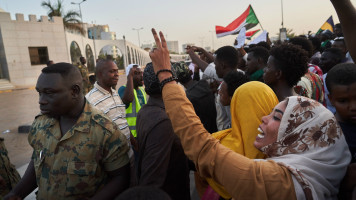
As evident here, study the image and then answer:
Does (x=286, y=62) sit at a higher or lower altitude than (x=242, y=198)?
higher

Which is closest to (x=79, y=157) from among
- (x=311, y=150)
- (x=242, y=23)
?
(x=311, y=150)

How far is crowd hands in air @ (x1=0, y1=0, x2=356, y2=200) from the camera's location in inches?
39.4

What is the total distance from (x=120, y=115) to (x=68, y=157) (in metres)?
1.54

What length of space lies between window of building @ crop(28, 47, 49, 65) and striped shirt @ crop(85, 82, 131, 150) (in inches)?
938

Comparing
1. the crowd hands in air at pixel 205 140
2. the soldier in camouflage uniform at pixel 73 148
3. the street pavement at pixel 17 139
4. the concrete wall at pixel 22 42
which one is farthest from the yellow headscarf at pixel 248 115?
the concrete wall at pixel 22 42

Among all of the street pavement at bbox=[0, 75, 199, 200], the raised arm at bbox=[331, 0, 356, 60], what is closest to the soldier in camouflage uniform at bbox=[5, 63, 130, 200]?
the raised arm at bbox=[331, 0, 356, 60]

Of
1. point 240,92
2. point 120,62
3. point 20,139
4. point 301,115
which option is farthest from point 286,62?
point 120,62

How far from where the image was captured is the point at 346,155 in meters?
1.06

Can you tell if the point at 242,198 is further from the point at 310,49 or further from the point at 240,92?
the point at 310,49

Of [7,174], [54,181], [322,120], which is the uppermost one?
[322,120]

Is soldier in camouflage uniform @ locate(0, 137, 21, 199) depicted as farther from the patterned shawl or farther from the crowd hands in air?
the patterned shawl

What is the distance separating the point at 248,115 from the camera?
4.34 feet

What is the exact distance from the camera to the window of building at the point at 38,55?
22891 mm

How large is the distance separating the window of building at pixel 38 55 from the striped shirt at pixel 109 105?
2382 cm
